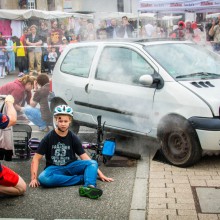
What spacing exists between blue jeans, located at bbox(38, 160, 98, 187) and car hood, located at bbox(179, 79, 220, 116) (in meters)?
1.47

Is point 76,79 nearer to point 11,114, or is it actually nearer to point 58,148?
point 58,148

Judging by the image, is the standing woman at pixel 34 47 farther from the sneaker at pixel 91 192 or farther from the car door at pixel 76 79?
the sneaker at pixel 91 192

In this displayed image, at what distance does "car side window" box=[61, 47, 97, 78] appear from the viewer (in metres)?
7.12

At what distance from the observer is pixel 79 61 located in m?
7.32

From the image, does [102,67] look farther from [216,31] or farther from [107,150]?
[216,31]

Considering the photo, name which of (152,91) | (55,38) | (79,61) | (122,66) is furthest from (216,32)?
(152,91)

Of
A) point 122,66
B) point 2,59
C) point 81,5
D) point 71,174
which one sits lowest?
point 71,174

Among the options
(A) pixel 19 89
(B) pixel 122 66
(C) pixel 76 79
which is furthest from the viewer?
(A) pixel 19 89

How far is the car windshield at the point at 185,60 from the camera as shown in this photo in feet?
20.1

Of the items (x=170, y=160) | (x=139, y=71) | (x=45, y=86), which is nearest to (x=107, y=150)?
(x=170, y=160)

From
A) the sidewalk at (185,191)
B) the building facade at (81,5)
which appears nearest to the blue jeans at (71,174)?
the sidewalk at (185,191)

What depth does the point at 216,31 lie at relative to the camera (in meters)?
13.8

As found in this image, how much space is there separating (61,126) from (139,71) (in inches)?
64.6

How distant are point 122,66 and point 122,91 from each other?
43 cm
